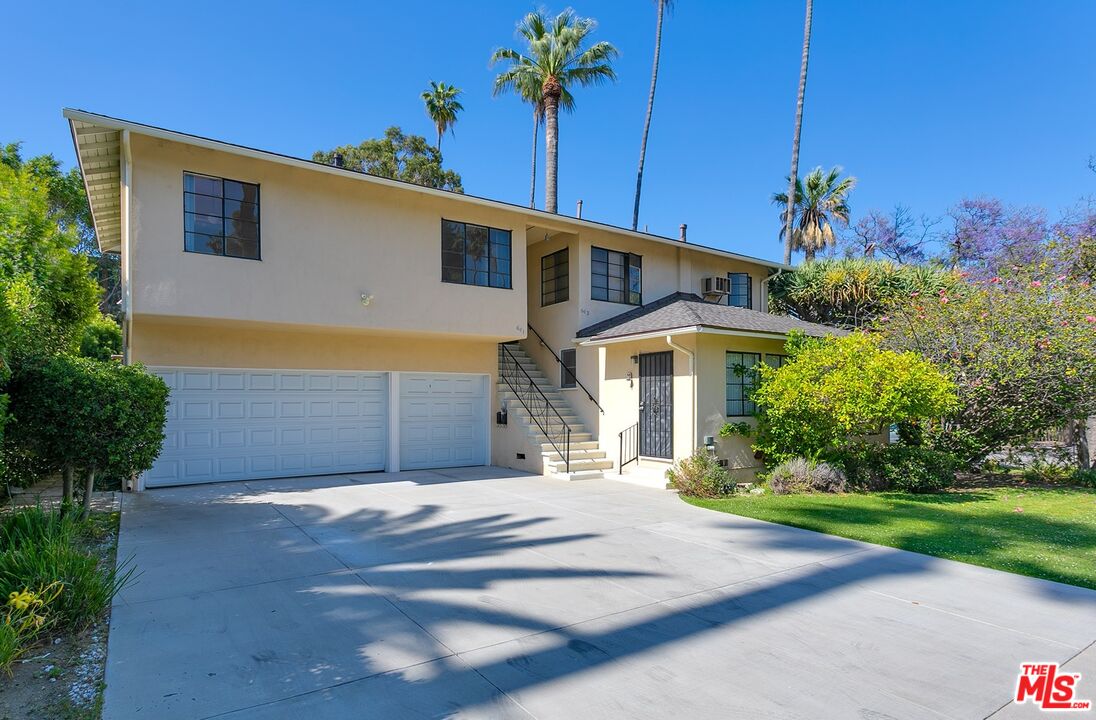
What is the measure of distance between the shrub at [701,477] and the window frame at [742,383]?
1517 mm

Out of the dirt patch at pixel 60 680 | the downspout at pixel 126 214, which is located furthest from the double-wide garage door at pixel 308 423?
the dirt patch at pixel 60 680

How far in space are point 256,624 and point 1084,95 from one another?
88.7 ft

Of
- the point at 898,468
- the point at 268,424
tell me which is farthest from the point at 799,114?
the point at 268,424

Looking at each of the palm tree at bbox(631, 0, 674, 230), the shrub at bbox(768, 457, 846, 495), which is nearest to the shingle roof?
the shrub at bbox(768, 457, 846, 495)

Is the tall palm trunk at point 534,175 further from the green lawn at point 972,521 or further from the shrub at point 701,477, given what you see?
the green lawn at point 972,521

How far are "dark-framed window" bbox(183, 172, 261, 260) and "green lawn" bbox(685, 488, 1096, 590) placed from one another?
880 centimetres

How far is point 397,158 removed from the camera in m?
27.8

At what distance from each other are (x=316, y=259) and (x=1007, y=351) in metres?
13.1

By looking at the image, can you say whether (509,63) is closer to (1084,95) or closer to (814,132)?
(814,132)

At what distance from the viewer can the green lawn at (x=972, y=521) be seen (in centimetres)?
628

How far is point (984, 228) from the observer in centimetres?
2514

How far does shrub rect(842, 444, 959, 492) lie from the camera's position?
1066 centimetres

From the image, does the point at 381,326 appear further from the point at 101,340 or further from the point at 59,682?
the point at 101,340

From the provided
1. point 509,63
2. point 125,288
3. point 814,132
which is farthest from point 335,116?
point 814,132
